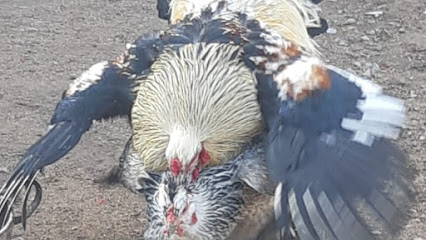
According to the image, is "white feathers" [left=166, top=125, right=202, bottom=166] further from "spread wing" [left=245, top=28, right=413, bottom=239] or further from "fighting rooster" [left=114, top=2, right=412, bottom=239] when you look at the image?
"spread wing" [left=245, top=28, right=413, bottom=239]

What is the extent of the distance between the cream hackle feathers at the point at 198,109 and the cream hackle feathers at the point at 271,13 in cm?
39

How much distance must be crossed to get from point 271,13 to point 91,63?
213 centimetres

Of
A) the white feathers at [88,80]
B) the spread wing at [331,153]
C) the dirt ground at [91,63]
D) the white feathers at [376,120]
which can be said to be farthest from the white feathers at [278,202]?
the white feathers at [88,80]

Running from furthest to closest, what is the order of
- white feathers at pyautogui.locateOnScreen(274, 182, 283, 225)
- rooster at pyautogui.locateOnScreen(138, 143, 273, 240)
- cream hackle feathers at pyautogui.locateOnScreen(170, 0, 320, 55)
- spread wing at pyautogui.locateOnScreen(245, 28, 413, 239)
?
cream hackle feathers at pyautogui.locateOnScreen(170, 0, 320, 55), rooster at pyautogui.locateOnScreen(138, 143, 273, 240), white feathers at pyautogui.locateOnScreen(274, 182, 283, 225), spread wing at pyautogui.locateOnScreen(245, 28, 413, 239)

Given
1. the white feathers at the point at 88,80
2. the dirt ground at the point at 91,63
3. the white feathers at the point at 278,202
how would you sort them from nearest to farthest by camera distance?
1. the white feathers at the point at 278,202
2. the white feathers at the point at 88,80
3. the dirt ground at the point at 91,63

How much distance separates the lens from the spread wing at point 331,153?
14.1 ft

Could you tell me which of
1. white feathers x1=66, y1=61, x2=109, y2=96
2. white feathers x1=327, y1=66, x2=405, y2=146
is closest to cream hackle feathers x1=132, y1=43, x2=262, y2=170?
white feathers x1=66, y1=61, x2=109, y2=96

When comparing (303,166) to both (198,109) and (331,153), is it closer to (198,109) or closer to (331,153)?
(331,153)

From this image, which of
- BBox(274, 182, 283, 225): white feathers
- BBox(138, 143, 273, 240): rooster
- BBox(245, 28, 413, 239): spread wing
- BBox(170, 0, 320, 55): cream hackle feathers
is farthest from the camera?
BBox(170, 0, 320, 55): cream hackle feathers

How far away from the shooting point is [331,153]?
175 inches

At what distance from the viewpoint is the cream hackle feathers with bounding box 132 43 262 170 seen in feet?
15.7

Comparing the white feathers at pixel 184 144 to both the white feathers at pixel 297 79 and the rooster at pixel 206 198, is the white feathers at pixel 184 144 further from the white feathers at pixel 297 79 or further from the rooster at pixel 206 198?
the white feathers at pixel 297 79

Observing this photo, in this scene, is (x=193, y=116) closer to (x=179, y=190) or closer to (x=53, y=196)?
(x=179, y=190)

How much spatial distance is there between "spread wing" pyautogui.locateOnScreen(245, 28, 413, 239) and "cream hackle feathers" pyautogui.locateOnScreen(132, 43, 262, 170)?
0.29 feet
